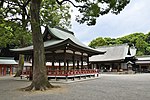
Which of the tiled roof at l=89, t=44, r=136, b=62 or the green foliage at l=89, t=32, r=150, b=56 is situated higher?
the green foliage at l=89, t=32, r=150, b=56

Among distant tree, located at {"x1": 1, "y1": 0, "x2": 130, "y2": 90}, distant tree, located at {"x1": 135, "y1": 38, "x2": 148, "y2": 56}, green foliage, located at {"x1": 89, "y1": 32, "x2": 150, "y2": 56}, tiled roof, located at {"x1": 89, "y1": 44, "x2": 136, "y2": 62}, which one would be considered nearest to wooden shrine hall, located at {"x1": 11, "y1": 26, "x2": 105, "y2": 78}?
distant tree, located at {"x1": 1, "y1": 0, "x2": 130, "y2": 90}

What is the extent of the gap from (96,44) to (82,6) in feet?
179

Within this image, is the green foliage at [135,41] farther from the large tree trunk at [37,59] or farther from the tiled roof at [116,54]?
the large tree trunk at [37,59]

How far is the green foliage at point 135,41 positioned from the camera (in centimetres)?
6406

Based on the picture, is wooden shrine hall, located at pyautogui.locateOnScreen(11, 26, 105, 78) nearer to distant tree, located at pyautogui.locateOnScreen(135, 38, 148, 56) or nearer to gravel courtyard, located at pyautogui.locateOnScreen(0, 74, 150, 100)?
gravel courtyard, located at pyautogui.locateOnScreen(0, 74, 150, 100)

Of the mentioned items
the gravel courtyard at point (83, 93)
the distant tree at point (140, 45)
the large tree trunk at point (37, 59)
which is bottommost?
the gravel courtyard at point (83, 93)

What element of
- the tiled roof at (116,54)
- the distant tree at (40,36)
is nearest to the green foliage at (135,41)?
the tiled roof at (116,54)

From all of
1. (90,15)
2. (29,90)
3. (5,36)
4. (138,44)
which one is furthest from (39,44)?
(138,44)

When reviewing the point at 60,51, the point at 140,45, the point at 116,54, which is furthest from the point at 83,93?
the point at 140,45

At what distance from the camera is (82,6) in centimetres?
1529

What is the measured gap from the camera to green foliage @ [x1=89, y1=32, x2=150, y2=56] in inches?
2522

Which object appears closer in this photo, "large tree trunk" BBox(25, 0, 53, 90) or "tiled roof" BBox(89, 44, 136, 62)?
"large tree trunk" BBox(25, 0, 53, 90)

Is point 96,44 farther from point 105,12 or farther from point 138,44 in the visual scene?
point 105,12

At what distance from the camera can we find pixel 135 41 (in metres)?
74.6
